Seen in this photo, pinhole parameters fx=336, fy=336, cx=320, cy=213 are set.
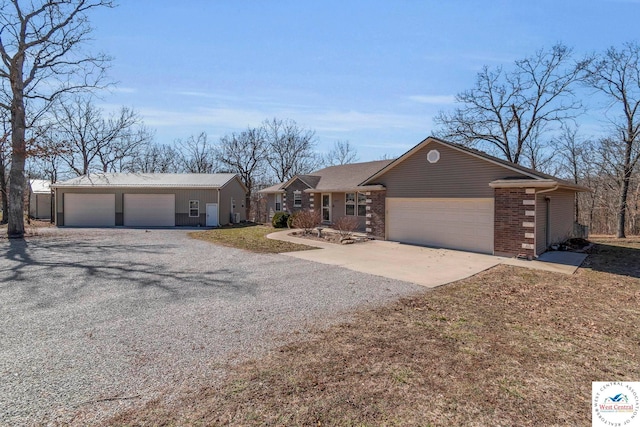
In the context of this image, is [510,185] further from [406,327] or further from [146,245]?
[146,245]

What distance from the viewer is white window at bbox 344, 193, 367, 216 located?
19312 mm

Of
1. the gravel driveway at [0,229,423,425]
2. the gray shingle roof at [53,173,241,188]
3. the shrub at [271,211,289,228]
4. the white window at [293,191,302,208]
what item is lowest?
the gravel driveway at [0,229,423,425]

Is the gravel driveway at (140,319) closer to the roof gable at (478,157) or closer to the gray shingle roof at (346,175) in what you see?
the roof gable at (478,157)

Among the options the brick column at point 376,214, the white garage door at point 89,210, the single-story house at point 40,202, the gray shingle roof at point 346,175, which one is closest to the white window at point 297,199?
the gray shingle roof at point 346,175

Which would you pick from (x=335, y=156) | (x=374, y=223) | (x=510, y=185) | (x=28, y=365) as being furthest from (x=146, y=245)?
(x=335, y=156)

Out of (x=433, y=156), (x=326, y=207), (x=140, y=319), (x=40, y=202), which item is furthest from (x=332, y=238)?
(x=40, y=202)

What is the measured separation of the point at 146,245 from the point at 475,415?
1394 cm

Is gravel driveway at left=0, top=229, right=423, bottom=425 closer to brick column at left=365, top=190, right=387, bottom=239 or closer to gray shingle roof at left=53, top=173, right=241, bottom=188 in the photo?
brick column at left=365, top=190, right=387, bottom=239

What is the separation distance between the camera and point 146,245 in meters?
13.9

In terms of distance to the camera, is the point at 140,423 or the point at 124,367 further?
the point at 124,367

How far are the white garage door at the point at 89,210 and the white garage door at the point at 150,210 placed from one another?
99 cm

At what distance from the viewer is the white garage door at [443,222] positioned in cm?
1177

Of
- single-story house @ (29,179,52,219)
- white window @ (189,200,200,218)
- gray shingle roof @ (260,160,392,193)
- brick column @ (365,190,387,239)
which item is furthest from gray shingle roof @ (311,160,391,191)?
single-story house @ (29,179,52,219)

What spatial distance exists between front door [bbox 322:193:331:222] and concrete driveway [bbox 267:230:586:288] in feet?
26.0
